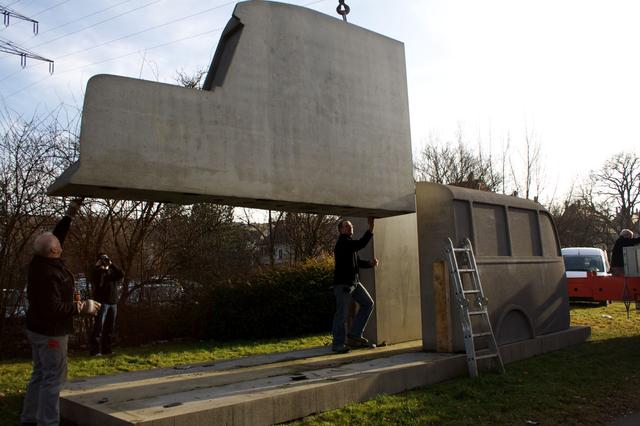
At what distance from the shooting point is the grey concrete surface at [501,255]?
834 cm

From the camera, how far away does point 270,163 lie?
6.55m

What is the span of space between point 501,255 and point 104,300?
7.11 meters

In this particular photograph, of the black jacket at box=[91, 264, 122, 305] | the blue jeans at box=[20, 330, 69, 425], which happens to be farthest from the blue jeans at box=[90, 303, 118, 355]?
the blue jeans at box=[20, 330, 69, 425]

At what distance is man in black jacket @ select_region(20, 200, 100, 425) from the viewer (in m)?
4.76

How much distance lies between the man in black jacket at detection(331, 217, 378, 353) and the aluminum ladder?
1.29 meters

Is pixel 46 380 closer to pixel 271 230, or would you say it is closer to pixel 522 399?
pixel 522 399

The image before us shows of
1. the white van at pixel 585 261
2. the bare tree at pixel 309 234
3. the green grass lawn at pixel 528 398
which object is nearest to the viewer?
the green grass lawn at pixel 528 398

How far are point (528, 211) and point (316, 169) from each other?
5.05m

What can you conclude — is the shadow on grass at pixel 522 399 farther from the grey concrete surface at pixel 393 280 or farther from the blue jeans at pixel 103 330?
the blue jeans at pixel 103 330

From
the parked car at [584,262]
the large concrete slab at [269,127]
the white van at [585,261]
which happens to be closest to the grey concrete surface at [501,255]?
the large concrete slab at [269,127]

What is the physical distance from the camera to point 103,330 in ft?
33.0

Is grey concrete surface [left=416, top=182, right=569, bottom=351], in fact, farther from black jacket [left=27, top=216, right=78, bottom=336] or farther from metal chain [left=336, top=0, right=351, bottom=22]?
black jacket [left=27, top=216, right=78, bottom=336]

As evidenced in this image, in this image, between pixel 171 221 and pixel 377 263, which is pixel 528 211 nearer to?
pixel 377 263

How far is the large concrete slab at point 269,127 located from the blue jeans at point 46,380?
1.47m
